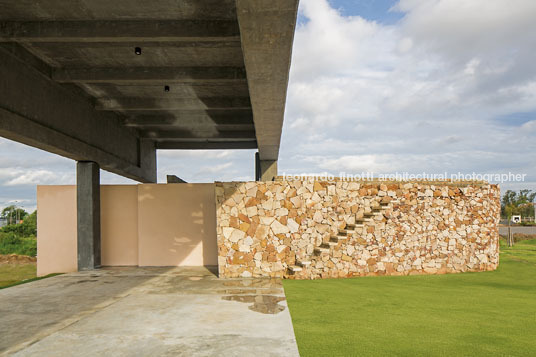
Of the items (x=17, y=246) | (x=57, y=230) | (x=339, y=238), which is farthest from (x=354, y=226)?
(x=17, y=246)

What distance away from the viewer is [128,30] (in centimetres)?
656

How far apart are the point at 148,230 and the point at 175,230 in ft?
2.80

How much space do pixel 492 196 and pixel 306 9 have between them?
28.7 feet

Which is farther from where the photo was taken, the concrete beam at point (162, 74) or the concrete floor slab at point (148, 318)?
the concrete beam at point (162, 74)

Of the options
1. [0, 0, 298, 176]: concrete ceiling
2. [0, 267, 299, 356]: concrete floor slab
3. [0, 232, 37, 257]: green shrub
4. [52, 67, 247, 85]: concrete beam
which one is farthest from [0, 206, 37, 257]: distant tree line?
[52, 67, 247, 85]: concrete beam

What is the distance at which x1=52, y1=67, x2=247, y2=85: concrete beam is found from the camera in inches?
340

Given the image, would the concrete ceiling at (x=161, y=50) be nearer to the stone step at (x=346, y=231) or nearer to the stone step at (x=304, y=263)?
the stone step at (x=346, y=231)

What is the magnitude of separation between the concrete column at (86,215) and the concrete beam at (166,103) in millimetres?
1933

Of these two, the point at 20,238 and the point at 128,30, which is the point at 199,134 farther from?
the point at 20,238

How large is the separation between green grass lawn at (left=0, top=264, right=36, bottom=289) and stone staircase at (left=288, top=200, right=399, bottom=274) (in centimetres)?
1394

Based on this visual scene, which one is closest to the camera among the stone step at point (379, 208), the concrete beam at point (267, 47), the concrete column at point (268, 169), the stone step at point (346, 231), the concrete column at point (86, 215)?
the concrete beam at point (267, 47)

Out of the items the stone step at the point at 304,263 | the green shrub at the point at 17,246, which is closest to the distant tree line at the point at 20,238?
the green shrub at the point at 17,246

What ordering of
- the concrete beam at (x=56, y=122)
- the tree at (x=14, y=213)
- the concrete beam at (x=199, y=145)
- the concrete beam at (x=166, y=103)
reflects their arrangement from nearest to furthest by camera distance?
1. the concrete beam at (x=56, y=122)
2. the concrete beam at (x=166, y=103)
3. the concrete beam at (x=199, y=145)
4. the tree at (x=14, y=213)

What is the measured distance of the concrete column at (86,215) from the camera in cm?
1141
